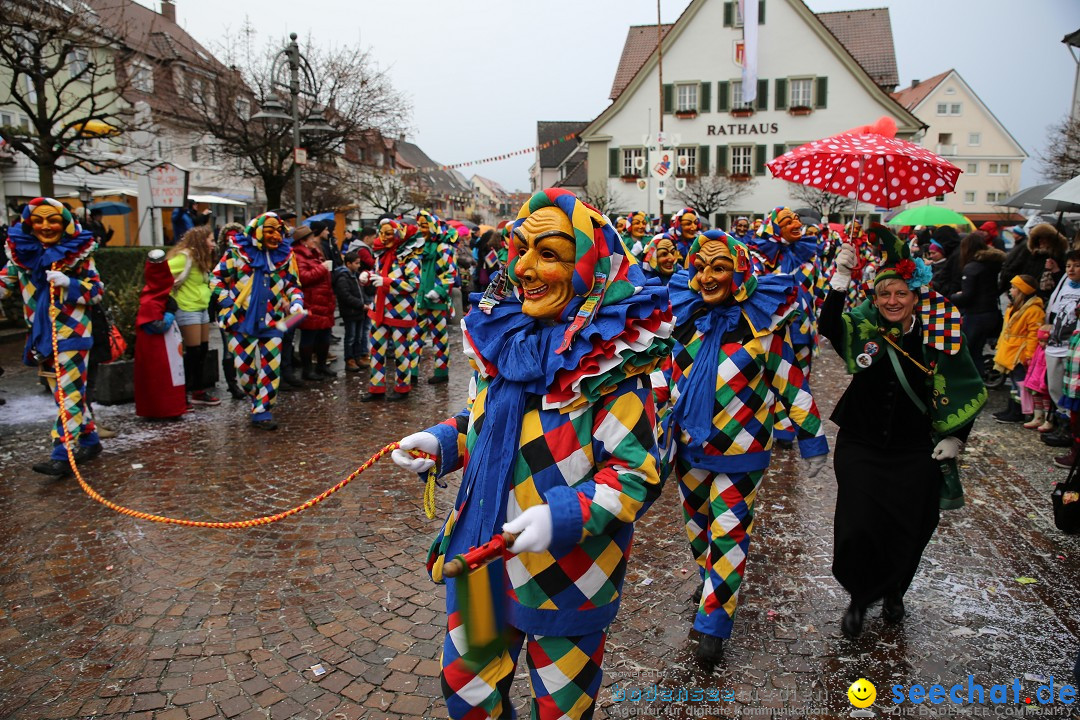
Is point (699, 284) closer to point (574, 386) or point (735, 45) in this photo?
point (574, 386)

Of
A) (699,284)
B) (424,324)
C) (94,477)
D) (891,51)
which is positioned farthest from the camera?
(891,51)

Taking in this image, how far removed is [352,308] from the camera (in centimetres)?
1030

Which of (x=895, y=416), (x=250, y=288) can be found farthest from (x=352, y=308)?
(x=895, y=416)

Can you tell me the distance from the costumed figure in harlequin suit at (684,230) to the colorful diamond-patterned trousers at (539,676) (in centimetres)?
754

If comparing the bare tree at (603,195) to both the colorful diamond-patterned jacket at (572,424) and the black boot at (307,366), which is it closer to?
the black boot at (307,366)

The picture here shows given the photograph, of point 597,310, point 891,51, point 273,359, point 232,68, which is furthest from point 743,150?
point 597,310

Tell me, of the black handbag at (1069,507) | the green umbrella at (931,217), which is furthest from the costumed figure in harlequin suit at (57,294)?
the green umbrella at (931,217)

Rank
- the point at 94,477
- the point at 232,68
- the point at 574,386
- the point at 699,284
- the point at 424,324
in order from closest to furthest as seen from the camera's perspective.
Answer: the point at 574,386, the point at 699,284, the point at 94,477, the point at 424,324, the point at 232,68

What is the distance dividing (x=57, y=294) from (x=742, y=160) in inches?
1379

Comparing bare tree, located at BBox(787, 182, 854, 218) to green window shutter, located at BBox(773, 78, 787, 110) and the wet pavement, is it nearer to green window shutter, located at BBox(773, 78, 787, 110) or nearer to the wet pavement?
green window shutter, located at BBox(773, 78, 787, 110)

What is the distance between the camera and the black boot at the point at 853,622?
12.1ft

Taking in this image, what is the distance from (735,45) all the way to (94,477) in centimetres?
3686

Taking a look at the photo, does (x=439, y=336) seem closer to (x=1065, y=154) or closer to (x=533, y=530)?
(x=533, y=530)

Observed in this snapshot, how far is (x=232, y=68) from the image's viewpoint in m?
22.5
